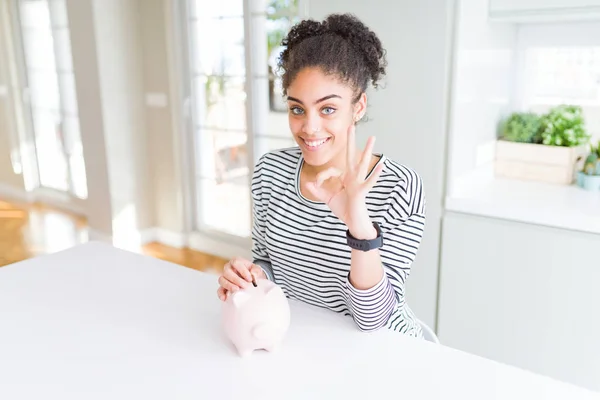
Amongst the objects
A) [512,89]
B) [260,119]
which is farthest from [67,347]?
[260,119]

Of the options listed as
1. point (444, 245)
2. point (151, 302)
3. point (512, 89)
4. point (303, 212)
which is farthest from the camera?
point (512, 89)

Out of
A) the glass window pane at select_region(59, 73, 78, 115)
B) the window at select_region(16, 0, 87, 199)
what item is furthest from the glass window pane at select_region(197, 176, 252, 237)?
the glass window pane at select_region(59, 73, 78, 115)

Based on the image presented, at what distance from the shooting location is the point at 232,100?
3562 mm

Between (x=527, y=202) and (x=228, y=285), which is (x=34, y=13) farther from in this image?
(x=228, y=285)

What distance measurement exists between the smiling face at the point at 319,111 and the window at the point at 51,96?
3578 millimetres

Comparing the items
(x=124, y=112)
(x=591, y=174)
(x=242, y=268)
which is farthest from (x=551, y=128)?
(x=124, y=112)

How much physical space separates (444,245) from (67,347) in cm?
140

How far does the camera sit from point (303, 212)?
137 cm

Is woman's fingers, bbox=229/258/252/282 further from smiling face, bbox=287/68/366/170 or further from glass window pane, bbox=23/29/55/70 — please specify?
glass window pane, bbox=23/29/55/70

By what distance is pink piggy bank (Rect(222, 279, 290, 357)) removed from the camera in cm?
100

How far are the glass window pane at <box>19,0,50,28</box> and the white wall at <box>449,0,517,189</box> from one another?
370 cm

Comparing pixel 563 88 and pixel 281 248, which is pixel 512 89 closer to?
pixel 563 88

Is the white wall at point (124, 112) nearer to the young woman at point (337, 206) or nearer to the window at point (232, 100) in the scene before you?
the window at point (232, 100)

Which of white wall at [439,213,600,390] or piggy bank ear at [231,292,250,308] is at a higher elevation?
piggy bank ear at [231,292,250,308]
